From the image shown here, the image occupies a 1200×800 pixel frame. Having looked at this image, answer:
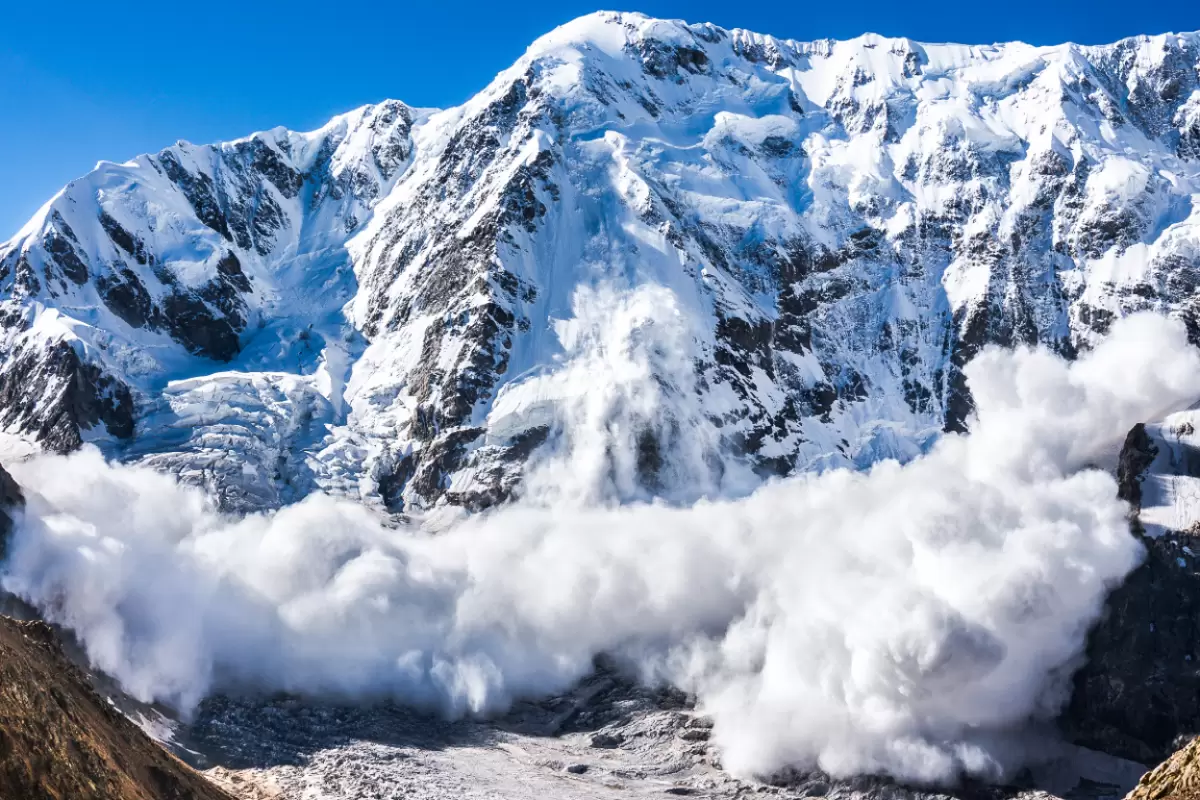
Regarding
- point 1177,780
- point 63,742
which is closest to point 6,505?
point 63,742

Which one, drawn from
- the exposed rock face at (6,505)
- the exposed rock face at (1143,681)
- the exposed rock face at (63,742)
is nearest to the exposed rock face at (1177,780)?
the exposed rock face at (63,742)

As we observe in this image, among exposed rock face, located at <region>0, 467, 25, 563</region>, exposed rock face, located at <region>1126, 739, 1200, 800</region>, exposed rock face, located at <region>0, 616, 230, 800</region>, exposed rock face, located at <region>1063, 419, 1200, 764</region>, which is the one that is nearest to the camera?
exposed rock face, located at <region>1126, 739, 1200, 800</region>

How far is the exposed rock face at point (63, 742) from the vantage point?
2650 inches

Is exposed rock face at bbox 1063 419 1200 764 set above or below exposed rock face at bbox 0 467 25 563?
below

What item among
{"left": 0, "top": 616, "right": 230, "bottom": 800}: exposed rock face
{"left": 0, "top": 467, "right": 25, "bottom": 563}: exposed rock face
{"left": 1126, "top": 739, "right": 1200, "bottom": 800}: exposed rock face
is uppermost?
{"left": 0, "top": 467, "right": 25, "bottom": 563}: exposed rock face

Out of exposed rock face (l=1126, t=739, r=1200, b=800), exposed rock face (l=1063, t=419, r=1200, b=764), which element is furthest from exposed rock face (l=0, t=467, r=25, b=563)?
exposed rock face (l=1126, t=739, r=1200, b=800)

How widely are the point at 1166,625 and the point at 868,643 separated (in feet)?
158

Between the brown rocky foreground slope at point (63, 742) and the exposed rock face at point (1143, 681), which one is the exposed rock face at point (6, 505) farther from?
the exposed rock face at point (1143, 681)

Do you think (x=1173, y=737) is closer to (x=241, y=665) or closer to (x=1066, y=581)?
(x=1066, y=581)

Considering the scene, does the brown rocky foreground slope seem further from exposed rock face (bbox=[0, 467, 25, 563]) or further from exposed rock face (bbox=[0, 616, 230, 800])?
exposed rock face (bbox=[0, 467, 25, 563])

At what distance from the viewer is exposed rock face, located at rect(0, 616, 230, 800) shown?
2650 inches

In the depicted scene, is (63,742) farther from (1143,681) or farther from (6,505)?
(1143,681)

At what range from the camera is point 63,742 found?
245ft

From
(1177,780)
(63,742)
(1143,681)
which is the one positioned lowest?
(1177,780)
